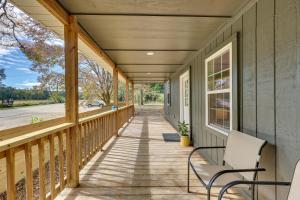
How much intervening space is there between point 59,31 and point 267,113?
3082mm

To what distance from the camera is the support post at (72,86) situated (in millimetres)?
2880

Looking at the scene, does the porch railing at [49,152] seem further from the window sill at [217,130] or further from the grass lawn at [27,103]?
the window sill at [217,130]

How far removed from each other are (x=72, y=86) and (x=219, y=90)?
2.29m

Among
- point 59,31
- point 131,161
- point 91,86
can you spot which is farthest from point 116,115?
point 91,86

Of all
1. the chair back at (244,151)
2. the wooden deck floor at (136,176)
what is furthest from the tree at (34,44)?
the chair back at (244,151)

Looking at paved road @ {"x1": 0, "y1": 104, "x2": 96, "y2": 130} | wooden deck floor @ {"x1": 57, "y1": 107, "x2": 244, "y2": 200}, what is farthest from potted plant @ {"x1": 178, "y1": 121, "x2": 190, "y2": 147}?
paved road @ {"x1": 0, "y1": 104, "x2": 96, "y2": 130}

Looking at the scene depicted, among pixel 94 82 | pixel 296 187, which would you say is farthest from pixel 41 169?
pixel 94 82

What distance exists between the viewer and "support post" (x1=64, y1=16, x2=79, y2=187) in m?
2.88

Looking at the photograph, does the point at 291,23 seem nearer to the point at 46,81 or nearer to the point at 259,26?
the point at 259,26

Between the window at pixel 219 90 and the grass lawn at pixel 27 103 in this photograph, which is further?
the window at pixel 219 90

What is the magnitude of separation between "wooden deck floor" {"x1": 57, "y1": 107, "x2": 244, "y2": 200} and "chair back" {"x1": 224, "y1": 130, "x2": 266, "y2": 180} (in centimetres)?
54

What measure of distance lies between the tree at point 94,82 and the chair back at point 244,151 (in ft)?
33.9

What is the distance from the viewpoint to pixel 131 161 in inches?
158

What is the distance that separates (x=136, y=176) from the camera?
3.26 m
